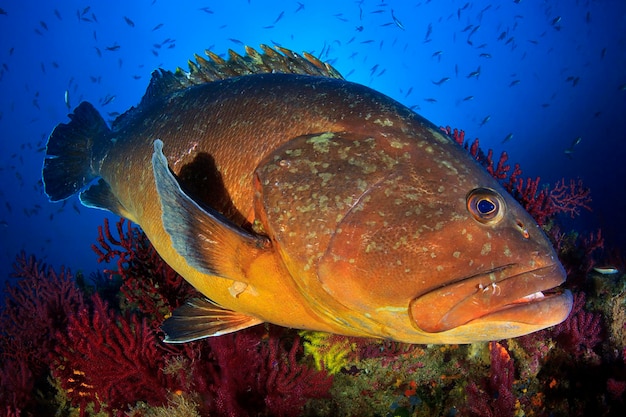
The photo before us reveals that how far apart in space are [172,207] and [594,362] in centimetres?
488

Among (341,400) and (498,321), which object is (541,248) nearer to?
(498,321)

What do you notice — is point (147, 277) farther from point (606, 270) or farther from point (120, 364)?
point (606, 270)

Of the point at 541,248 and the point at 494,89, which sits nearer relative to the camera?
the point at 541,248

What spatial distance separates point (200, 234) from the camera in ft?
6.53

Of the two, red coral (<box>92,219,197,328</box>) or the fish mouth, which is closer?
the fish mouth

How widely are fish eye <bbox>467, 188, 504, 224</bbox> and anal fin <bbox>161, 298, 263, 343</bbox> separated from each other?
5.46 ft

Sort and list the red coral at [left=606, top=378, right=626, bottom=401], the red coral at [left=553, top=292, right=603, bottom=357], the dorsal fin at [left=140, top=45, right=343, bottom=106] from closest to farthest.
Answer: the dorsal fin at [left=140, top=45, right=343, bottom=106] → the red coral at [left=606, top=378, right=626, bottom=401] → the red coral at [left=553, top=292, right=603, bottom=357]

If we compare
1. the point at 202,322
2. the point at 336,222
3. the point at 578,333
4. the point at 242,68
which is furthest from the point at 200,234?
the point at 578,333

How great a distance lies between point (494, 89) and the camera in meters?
102

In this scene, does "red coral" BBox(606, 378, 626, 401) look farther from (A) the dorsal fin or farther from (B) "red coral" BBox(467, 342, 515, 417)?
(A) the dorsal fin

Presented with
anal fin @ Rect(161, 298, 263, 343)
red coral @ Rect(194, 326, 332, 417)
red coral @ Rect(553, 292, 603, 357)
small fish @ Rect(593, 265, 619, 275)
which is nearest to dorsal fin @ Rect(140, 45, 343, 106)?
anal fin @ Rect(161, 298, 263, 343)

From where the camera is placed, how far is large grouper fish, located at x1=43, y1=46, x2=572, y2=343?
1.59 m

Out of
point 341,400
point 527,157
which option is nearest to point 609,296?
point 341,400

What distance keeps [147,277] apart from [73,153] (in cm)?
177
